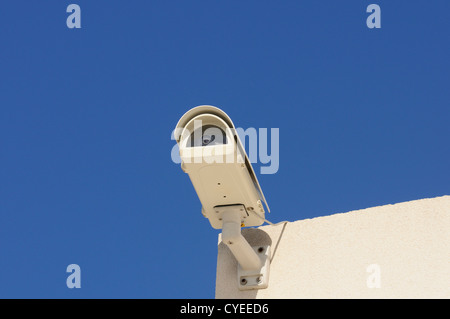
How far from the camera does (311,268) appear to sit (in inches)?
145

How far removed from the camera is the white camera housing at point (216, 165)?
3416mm

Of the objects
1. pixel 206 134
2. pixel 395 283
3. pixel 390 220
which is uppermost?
pixel 206 134

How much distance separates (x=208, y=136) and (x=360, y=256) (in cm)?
92

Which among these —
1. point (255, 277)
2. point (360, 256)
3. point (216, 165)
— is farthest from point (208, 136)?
point (360, 256)

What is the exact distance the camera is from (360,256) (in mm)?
3625

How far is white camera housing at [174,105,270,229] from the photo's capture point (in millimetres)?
3416

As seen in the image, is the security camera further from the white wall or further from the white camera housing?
the white wall

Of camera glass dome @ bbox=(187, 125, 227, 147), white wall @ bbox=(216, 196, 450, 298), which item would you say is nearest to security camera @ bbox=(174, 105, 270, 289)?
camera glass dome @ bbox=(187, 125, 227, 147)

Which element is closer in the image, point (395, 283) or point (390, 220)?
point (395, 283)

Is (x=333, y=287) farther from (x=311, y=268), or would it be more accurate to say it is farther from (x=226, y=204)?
(x=226, y=204)

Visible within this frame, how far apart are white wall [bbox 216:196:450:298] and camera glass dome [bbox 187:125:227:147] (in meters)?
0.68
